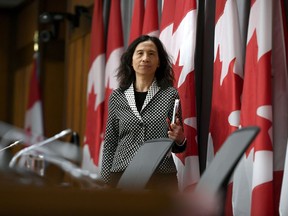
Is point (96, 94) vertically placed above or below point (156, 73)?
below

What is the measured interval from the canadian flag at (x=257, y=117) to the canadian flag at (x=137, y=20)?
1671mm

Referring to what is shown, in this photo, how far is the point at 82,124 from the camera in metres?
8.16

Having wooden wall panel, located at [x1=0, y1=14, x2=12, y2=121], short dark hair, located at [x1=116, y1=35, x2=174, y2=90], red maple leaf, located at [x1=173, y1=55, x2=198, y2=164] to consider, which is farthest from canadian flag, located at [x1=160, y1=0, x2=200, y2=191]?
wooden wall panel, located at [x1=0, y1=14, x2=12, y2=121]

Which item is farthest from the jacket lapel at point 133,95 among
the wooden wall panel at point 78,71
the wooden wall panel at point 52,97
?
the wooden wall panel at point 52,97

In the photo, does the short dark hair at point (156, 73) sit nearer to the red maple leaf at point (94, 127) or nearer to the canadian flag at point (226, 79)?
the canadian flag at point (226, 79)

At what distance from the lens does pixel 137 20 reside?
18.8 feet

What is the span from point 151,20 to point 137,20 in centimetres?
27

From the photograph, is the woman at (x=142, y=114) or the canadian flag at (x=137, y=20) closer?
the woman at (x=142, y=114)

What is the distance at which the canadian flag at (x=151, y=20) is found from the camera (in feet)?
17.9

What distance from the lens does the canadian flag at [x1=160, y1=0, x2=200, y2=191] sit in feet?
15.1

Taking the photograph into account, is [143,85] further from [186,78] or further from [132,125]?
[186,78]

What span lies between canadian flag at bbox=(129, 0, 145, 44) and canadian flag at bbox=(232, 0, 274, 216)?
65.8 inches

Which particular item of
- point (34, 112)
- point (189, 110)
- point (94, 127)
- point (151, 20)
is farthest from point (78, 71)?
point (189, 110)

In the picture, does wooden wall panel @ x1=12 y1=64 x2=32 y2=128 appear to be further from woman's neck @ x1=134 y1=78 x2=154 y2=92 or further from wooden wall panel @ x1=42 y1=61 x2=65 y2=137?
woman's neck @ x1=134 y1=78 x2=154 y2=92
